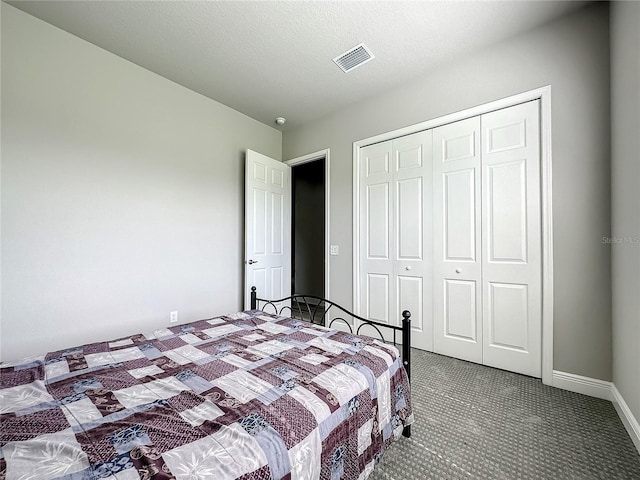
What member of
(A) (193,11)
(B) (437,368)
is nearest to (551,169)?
(B) (437,368)

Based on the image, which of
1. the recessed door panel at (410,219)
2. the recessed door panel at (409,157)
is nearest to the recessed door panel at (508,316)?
the recessed door panel at (410,219)

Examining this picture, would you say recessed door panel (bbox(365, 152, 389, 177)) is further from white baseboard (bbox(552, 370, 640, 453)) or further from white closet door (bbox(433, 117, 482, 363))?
white baseboard (bbox(552, 370, 640, 453))

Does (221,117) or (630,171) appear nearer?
(630,171)

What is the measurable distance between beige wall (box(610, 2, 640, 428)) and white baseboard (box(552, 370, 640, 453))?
0.20 ft

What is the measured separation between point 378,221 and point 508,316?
152 centimetres

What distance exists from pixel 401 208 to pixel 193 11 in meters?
2.48

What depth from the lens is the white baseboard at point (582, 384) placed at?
1.96 metres

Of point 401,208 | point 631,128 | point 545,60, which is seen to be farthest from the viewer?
point 401,208

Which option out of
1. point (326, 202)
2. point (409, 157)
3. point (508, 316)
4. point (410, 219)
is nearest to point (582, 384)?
point (508, 316)

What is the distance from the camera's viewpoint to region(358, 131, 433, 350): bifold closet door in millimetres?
2842

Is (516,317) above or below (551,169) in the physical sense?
below

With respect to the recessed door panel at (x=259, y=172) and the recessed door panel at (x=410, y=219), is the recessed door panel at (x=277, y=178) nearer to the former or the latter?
A: the recessed door panel at (x=259, y=172)

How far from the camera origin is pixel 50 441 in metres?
0.79

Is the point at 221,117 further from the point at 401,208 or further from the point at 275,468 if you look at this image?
the point at 275,468
